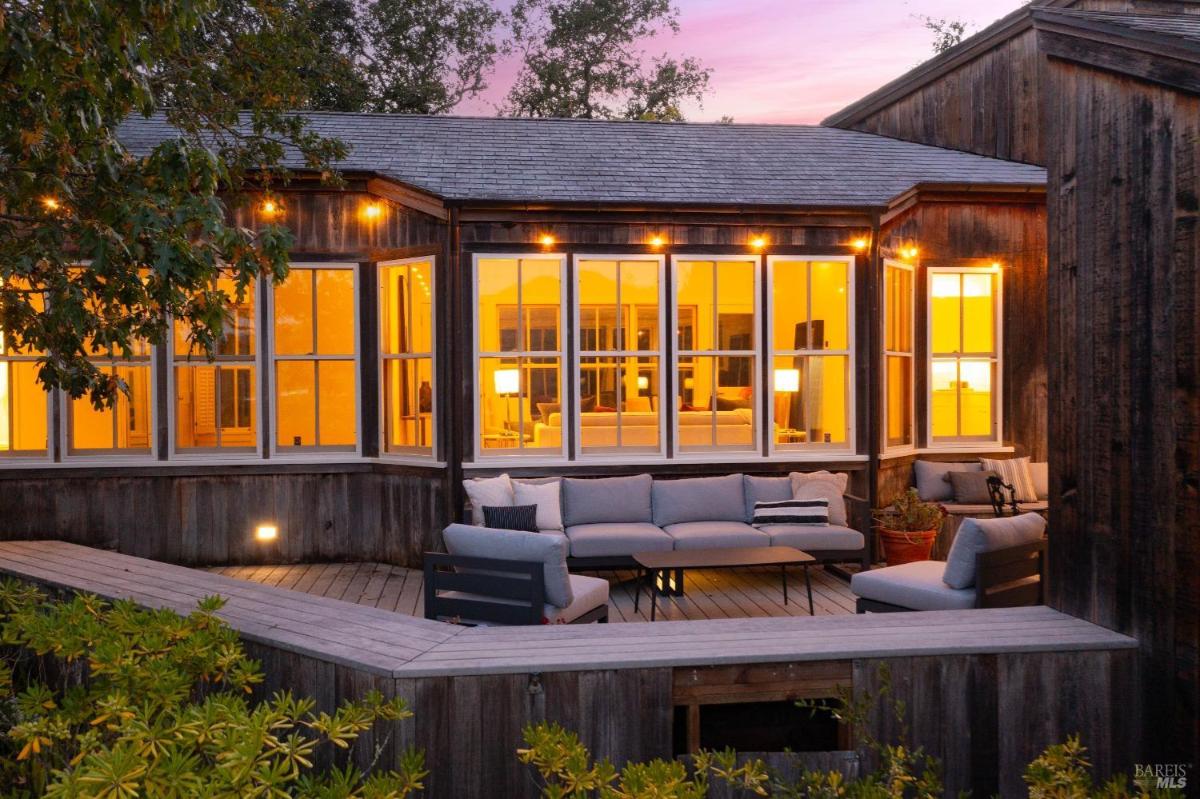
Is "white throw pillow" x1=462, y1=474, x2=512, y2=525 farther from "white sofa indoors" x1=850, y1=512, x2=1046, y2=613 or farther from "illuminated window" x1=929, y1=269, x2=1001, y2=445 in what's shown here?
"illuminated window" x1=929, y1=269, x2=1001, y2=445

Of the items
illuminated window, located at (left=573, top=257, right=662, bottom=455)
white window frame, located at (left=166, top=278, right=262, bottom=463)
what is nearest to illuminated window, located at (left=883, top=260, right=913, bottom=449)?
illuminated window, located at (left=573, top=257, right=662, bottom=455)

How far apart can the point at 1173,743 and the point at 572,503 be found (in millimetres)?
4834

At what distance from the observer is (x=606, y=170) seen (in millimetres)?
8992

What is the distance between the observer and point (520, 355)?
8289 mm

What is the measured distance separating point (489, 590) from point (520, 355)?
339 centimetres

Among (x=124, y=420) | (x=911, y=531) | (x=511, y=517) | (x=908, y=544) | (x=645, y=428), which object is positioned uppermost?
(x=124, y=420)

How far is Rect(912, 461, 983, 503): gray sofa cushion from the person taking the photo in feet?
29.3

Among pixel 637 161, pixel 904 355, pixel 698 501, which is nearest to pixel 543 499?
pixel 698 501

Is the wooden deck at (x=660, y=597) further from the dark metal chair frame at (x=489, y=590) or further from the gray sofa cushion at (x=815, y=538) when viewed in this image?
the dark metal chair frame at (x=489, y=590)

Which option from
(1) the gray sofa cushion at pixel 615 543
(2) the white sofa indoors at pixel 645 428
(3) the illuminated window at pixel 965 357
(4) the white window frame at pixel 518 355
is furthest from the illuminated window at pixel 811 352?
(4) the white window frame at pixel 518 355

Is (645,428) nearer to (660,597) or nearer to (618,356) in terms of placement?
(618,356)

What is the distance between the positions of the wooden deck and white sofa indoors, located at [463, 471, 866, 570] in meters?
0.36

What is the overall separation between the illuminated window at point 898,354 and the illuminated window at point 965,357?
0.89 feet

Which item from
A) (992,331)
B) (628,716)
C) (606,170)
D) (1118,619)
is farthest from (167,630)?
(992,331)
